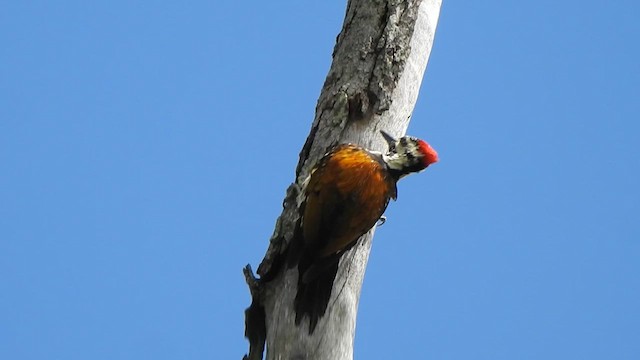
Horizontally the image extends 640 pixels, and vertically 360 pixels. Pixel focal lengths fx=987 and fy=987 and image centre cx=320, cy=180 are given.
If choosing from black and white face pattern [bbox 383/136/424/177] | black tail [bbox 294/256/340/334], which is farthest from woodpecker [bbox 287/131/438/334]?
black and white face pattern [bbox 383/136/424/177]

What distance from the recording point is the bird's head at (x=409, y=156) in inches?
184

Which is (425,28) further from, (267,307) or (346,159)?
(267,307)

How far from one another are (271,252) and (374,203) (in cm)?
54

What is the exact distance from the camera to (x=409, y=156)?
15.3 ft

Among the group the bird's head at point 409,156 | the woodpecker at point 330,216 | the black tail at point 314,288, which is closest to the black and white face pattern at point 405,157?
the bird's head at point 409,156

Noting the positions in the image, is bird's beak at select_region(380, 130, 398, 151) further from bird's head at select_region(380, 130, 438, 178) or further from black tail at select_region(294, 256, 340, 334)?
black tail at select_region(294, 256, 340, 334)

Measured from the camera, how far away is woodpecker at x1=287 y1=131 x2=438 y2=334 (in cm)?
437

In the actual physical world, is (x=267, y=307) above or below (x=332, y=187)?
below

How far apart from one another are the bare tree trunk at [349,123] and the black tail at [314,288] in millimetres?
35

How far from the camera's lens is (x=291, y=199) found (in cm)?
473

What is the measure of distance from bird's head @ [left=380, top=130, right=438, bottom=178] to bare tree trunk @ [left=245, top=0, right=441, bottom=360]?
18 cm

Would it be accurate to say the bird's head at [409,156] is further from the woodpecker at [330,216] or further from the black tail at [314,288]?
the black tail at [314,288]

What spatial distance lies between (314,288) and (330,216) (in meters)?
0.33

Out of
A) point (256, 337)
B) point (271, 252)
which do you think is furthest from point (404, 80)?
point (256, 337)
